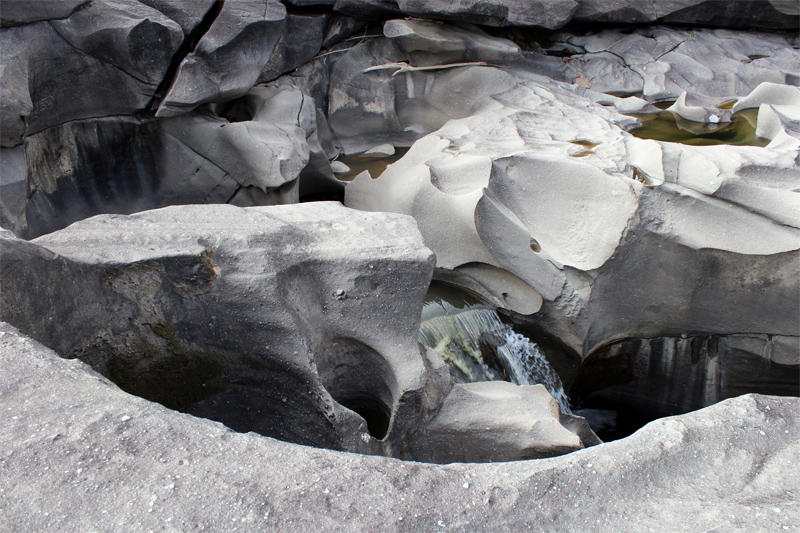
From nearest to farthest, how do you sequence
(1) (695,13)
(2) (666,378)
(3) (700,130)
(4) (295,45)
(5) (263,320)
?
(5) (263,320), (2) (666,378), (4) (295,45), (3) (700,130), (1) (695,13)

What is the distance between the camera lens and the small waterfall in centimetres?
314

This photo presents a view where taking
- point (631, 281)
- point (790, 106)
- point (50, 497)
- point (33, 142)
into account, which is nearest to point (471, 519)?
point (50, 497)

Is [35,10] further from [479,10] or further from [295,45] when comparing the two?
[479,10]

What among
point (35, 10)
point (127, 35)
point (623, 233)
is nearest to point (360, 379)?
point (623, 233)

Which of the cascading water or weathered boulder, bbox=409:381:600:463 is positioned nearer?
weathered boulder, bbox=409:381:600:463

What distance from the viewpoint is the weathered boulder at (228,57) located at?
3676 millimetres

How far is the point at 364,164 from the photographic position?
5.04 metres

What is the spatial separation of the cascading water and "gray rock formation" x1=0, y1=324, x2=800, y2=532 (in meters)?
1.70

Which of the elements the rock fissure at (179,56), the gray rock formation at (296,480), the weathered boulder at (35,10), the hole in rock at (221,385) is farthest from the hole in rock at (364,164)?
the gray rock formation at (296,480)

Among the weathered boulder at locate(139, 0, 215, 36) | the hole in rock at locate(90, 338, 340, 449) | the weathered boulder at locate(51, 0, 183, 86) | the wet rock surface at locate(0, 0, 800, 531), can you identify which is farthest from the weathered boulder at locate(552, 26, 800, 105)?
the hole in rock at locate(90, 338, 340, 449)

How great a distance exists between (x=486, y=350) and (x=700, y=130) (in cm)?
309

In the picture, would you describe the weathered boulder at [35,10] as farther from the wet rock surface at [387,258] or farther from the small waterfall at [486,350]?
the small waterfall at [486,350]

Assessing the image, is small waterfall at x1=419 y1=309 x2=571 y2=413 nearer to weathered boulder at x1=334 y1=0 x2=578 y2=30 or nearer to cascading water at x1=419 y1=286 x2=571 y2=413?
cascading water at x1=419 y1=286 x2=571 y2=413

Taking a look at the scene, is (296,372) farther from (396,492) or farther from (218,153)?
(218,153)
